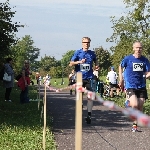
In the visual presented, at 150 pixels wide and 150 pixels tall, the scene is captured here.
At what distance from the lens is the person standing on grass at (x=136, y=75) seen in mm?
10352

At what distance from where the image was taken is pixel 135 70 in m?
10.4

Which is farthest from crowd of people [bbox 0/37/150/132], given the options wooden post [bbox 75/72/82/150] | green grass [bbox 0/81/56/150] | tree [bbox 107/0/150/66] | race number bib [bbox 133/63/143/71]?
tree [bbox 107/0/150/66]

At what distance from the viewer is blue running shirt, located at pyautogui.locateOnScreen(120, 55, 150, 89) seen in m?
10.4

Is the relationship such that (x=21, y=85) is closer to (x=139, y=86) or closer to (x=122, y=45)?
(x=139, y=86)

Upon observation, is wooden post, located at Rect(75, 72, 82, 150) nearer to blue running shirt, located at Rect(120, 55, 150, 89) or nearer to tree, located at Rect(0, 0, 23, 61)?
blue running shirt, located at Rect(120, 55, 150, 89)

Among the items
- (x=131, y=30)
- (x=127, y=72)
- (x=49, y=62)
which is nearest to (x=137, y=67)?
(x=127, y=72)

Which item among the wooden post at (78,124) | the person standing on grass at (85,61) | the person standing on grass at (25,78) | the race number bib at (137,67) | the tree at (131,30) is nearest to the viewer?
the wooden post at (78,124)

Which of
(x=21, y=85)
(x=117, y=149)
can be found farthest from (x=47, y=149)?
(x=21, y=85)

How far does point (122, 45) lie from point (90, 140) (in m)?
51.4

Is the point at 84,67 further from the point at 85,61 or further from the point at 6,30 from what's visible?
the point at 6,30

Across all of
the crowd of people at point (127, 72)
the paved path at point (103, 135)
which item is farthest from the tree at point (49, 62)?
the crowd of people at point (127, 72)

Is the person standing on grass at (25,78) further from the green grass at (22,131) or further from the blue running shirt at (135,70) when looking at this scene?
the blue running shirt at (135,70)

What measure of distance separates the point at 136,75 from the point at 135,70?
11 cm

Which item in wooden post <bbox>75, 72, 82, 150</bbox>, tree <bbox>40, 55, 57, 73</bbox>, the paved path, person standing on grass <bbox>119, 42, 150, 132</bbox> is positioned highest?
tree <bbox>40, 55, 57, 73</bbox>
